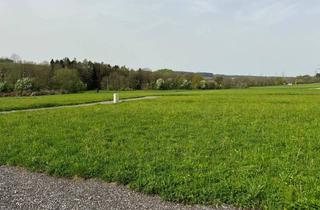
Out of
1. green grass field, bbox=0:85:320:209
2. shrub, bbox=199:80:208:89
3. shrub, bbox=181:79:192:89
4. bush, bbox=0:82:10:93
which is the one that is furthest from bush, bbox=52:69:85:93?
green grass field, bbox=0:85:320:209

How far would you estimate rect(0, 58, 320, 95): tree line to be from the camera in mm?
55906

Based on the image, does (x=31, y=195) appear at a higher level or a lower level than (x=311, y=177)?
lower

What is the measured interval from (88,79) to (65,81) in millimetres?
15064

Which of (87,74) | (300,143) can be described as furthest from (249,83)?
(300,143)

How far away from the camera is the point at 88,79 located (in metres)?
76.2

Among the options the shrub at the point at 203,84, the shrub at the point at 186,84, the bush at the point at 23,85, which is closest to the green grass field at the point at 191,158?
the bush at the point at 23,85

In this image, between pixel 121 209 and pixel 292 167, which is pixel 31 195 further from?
pixel 292 167

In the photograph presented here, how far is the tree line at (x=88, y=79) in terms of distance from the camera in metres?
55.9

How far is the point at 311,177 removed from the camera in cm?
562

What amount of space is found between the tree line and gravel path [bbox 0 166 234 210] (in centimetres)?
4856

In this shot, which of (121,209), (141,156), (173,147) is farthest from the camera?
(173,147)

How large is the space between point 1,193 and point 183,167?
3.47m

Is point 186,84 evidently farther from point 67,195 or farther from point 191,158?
point 67,195

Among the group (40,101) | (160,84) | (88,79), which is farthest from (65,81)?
(40,101)
